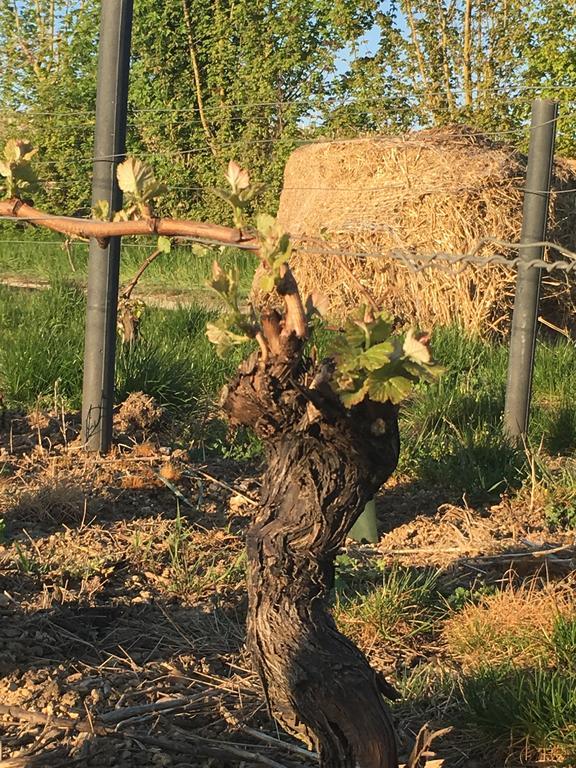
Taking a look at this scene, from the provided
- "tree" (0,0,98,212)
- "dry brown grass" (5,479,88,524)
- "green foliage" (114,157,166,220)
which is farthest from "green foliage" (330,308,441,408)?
"tree" (0,0,98,212)

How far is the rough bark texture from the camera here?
2.09 m

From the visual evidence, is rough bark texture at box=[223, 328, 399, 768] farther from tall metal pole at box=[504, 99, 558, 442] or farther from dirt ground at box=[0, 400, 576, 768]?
tall metal pole at box=[504, 99, 558, 442]

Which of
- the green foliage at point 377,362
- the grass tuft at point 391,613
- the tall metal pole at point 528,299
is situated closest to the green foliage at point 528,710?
the grass tuft at point 391,613

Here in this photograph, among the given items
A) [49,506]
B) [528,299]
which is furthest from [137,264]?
[49,506]

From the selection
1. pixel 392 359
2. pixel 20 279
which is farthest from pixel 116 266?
pixel 20 279

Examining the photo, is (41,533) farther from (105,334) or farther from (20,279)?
(20,279)

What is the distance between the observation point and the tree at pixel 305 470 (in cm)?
197

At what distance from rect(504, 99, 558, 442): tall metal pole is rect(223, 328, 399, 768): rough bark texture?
2755 mm

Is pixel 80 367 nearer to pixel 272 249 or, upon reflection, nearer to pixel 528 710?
pixel 528 710

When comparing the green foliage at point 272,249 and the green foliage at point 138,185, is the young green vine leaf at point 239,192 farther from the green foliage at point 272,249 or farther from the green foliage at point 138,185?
the green foliage at point 138,185

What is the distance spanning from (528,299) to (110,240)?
6.42ft

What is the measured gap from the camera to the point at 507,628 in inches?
119

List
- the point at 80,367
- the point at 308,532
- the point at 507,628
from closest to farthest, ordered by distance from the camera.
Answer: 1. the point at 308,532
2. the point at 507,628
3. the point at 80,367

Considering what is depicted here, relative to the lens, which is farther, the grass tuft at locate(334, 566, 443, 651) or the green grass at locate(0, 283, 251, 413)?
the green grass at locate(0, 283, 251, 413)
